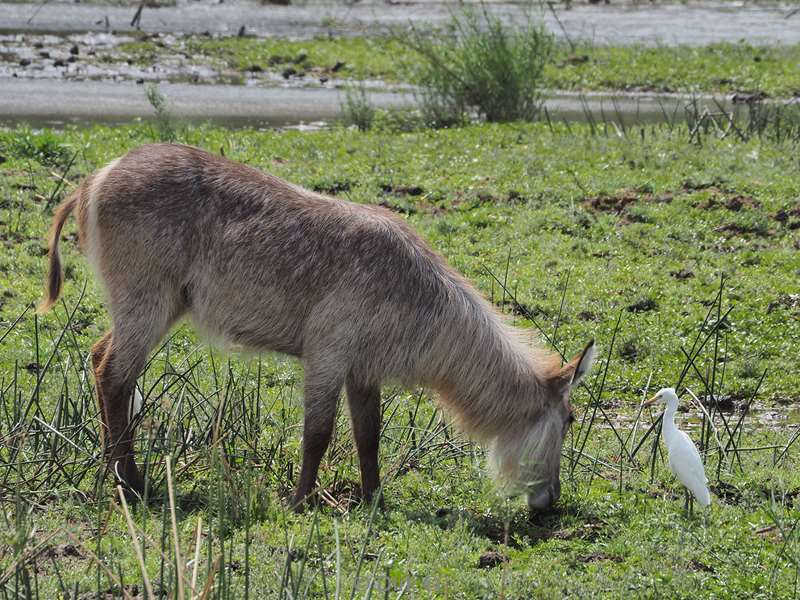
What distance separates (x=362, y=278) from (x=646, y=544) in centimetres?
156

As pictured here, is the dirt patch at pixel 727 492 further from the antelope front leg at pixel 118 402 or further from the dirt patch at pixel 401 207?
the dirt patch at pixel 401 207

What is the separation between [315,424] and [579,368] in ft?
3.61

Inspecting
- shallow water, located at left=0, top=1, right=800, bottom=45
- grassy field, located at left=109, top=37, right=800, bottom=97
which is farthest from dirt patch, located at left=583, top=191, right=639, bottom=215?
shallow water, located at left=0, top=1, right=800, bottom=45

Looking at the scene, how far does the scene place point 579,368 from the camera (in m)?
4.69

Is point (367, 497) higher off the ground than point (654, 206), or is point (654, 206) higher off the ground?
point (654, 206)

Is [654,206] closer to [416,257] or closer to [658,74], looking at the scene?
[416,257]

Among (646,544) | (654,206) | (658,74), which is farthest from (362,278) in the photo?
(658,74)

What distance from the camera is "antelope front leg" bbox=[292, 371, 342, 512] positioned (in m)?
4.80

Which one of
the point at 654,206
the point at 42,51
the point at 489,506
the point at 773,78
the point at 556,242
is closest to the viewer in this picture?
the point at 489,506

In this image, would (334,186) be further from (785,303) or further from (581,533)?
(581,533)

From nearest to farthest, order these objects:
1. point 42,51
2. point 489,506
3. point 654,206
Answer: point 489,506
point 654,206
point 42,51

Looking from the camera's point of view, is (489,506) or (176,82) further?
(176,82)

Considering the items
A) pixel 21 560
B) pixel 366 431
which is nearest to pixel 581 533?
pixel 366 431

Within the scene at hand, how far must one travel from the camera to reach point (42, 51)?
17.8m
